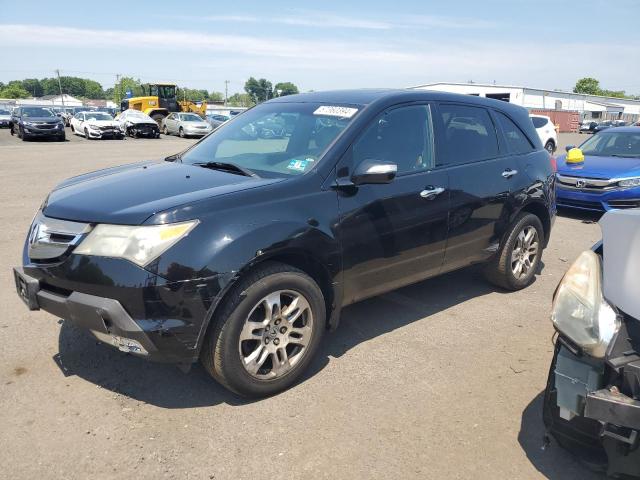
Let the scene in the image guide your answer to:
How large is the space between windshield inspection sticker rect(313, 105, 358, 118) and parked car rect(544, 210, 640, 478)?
1.89m

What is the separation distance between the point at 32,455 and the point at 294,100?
3054mm

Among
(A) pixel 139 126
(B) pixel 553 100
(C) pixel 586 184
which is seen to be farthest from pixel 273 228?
(B) pixel 553 100

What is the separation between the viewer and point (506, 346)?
3.98 metres

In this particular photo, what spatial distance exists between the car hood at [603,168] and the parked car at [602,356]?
696 cm

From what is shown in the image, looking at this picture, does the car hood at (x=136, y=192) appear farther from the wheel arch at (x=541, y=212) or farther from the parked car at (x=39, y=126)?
the parked car at (x=39, y=126)

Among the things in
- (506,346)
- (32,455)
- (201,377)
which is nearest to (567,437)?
(506,346)

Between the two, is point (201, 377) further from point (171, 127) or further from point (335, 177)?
point (171, 127)

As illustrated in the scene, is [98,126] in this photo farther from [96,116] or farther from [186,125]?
[186,125]

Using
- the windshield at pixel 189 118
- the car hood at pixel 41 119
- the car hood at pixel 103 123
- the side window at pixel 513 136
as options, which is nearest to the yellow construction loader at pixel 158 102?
the windshield at pixel 189 118

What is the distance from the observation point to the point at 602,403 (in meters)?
2.02

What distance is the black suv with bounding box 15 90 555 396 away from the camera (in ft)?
9.08

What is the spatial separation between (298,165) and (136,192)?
3.40 ft

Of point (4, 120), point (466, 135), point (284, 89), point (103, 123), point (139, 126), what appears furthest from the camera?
point (284, 89)

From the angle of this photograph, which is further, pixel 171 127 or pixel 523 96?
pixel 523 96
